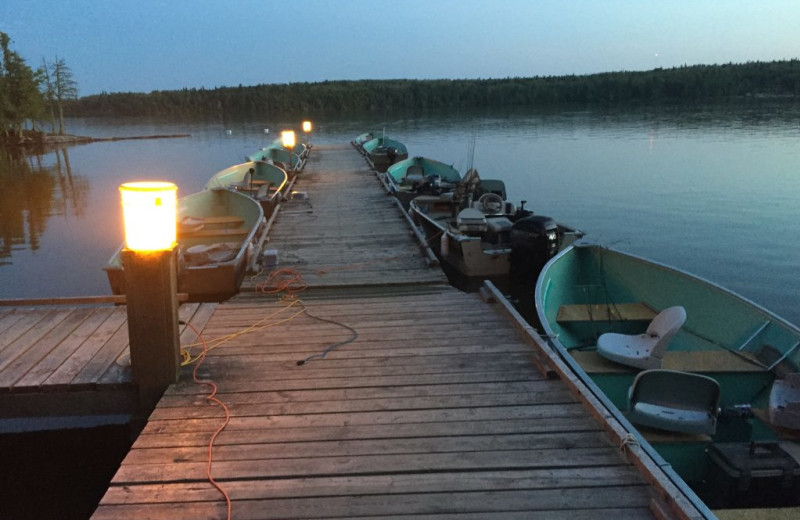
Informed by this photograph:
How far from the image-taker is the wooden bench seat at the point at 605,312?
19.9 ft

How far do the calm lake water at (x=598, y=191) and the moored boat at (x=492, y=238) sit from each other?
12.4 feet

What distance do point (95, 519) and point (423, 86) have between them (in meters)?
84.0

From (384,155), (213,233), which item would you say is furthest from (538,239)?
(384,155)

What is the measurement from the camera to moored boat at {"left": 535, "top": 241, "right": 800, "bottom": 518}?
3.58 meters

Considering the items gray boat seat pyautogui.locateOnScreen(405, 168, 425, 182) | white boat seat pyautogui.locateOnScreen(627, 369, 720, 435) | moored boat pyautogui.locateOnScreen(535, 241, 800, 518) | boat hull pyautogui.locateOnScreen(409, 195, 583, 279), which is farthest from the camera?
gray boat seat pyautogui.locateOnScreen(405, 168, 425, 182)

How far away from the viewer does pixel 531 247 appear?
8219 millimetres

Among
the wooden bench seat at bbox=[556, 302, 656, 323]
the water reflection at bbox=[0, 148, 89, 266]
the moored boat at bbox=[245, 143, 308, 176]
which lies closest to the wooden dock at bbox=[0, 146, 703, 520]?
the wooden bench seat at bbox=[556, 302, 656, 323]

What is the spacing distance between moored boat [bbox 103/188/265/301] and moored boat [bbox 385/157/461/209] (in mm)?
4118

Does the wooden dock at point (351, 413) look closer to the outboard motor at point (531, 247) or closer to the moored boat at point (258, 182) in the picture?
the outboard motor at point (531, 247)

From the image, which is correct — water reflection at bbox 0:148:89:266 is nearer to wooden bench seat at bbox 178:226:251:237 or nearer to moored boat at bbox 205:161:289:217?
moored boat at bbox 205:161:289:217

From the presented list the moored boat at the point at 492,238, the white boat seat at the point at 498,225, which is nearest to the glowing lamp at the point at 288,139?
the moored boat at the point at 492,238

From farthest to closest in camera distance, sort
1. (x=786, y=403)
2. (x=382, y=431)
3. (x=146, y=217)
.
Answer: (x=786, y=403)
(x=146, y=217)
(x=382, y=431)

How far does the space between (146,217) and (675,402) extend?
380 centimetres

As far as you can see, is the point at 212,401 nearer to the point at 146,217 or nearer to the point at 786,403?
the point at 146,217
